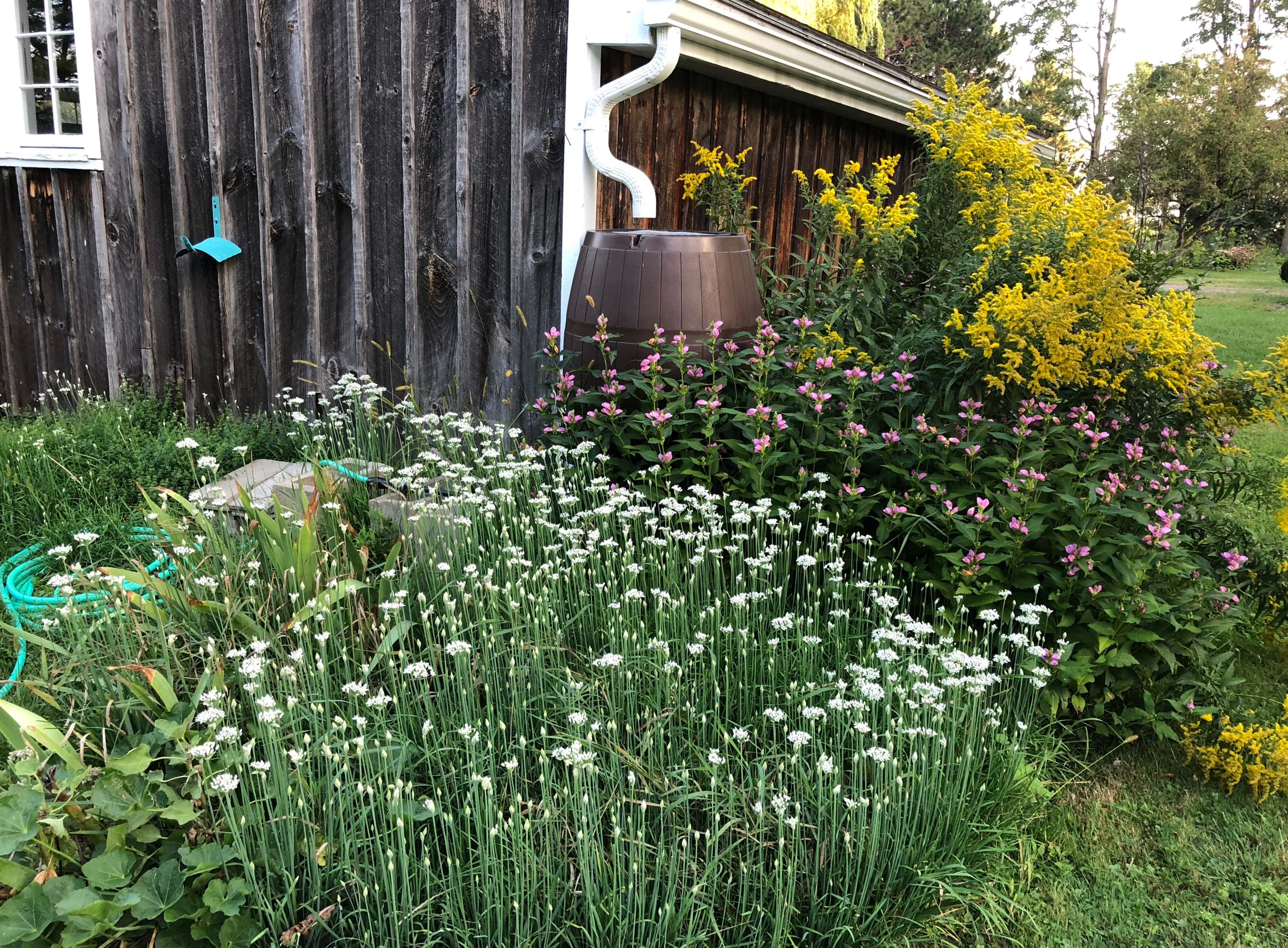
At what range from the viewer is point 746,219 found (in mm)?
4496

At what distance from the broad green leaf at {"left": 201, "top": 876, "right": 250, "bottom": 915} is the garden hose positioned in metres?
0.99

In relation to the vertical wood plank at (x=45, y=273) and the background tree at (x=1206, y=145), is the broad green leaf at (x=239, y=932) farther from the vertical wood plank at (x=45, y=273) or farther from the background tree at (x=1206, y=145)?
the background tree at (x=1206, y=145)

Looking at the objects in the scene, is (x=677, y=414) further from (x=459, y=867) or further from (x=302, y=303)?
(x=302, y=303)

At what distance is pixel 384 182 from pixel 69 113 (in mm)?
2765

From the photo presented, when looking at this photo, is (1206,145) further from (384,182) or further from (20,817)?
(20,817)

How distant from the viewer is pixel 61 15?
18.1 ft

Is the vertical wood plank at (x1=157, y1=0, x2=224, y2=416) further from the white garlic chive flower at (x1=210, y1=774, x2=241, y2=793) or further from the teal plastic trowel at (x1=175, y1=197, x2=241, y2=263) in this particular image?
Answer: the white garlic chive flower at (x1=210, y1=774, x2=241, y2=793)

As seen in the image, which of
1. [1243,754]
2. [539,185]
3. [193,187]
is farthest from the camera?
[193,187]

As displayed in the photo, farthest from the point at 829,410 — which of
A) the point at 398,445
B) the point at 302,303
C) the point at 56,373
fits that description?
the point at 56,373

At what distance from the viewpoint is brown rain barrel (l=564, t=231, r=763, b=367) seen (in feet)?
11.6

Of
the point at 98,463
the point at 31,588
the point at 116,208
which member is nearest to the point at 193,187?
the point at 116,208

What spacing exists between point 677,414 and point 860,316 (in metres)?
0.94

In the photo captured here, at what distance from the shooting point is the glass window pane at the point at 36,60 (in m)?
5.57

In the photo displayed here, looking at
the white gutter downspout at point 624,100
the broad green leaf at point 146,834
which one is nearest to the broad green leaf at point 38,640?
the broad green leaf at point 146,834
